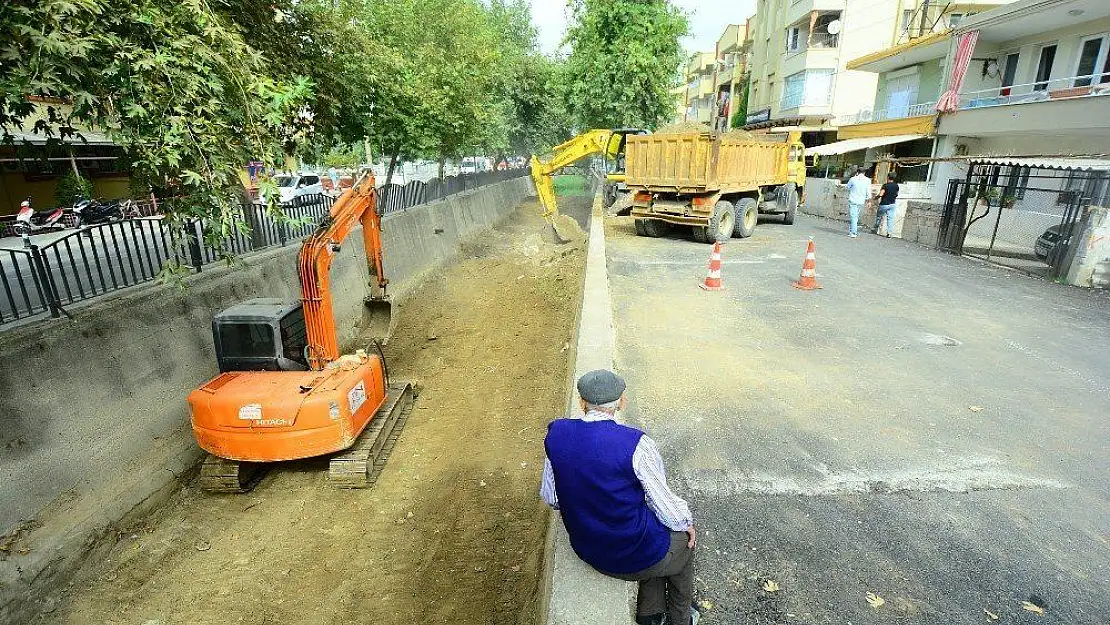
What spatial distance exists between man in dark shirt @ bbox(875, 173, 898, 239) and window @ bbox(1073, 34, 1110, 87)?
6416mm

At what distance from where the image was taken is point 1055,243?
1009 cm

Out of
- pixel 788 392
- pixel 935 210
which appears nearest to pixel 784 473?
pixel 788 392

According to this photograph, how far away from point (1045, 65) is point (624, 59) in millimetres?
13960

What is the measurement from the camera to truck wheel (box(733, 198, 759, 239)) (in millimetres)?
13422

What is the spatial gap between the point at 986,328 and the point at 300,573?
8.72m

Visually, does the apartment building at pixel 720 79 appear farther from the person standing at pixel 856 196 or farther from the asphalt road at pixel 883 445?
the asphalt road at pixel 883 445

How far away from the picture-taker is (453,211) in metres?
16.7

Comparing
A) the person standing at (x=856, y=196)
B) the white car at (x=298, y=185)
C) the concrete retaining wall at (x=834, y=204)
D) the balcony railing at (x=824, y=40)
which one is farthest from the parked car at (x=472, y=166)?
the balcony railing at (x=824, y=40)

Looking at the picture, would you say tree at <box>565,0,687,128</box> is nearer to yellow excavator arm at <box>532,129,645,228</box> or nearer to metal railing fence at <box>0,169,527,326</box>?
yellow excavator arm at <box>532,129,645,228</box>

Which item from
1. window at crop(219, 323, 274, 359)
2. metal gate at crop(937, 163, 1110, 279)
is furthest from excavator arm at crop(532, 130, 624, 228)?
window at crop(219, 323, 274, 359)

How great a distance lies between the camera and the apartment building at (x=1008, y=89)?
14858mm

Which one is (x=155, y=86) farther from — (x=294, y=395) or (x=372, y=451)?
(x=372, y=451)

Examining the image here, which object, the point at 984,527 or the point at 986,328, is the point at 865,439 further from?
the point at 986,328

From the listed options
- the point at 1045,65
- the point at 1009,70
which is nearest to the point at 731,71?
the point at 1009,70
